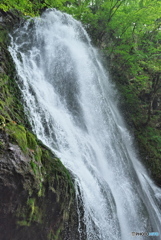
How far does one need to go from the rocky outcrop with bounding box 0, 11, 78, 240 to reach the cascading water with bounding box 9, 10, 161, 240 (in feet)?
1.66

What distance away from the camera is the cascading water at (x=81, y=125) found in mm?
4230

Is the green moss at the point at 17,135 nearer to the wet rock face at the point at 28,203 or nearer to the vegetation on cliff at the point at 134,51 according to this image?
the wet rock face at the point at 28,203

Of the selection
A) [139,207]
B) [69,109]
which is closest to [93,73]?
[69,109]

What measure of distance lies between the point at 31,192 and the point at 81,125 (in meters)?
3.70

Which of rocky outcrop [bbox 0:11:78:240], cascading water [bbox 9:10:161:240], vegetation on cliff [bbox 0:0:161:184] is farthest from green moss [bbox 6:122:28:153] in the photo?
vegetation on cliff [bbox 0:0:161:184]

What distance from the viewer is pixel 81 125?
6.18 metres

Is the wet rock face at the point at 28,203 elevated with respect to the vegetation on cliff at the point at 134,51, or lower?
lower

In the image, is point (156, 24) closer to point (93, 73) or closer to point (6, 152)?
point (93, 73)

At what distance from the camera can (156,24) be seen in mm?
9578

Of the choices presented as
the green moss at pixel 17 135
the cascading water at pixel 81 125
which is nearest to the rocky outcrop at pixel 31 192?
the green moss at pixel 17 135

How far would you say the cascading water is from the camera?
167 inches

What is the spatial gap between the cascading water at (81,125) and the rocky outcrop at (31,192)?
0.51m

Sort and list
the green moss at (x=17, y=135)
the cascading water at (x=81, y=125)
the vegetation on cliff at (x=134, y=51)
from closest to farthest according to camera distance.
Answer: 1. the green moss at (x=17, y=135)
2. the cascading water at (x=81, y=125)
3. the vegetation on cliff at (x=134, y=51)

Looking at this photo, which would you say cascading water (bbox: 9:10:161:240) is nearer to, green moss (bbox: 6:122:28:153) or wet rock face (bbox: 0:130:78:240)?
wet rock face (bbox: 0:130:78:240)
